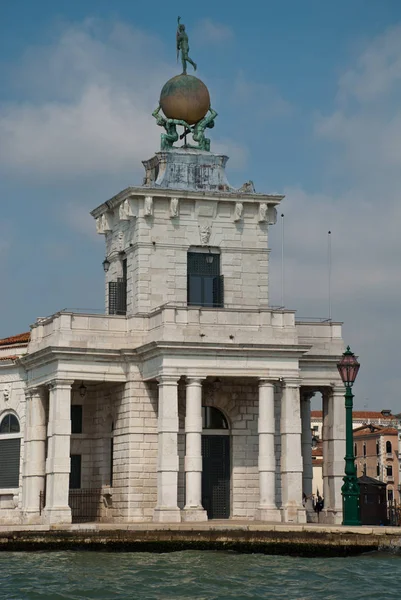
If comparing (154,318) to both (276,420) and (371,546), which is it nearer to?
(276,420)

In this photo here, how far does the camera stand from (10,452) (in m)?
50.4

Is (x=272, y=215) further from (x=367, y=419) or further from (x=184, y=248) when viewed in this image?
(x=367, y=419)

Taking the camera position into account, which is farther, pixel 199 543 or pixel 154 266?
pixel 154 266

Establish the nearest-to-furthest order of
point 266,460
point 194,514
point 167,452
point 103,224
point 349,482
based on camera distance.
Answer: point 349,482 < point 194,514 < point 167,452 < point 266,460 < point 103,224

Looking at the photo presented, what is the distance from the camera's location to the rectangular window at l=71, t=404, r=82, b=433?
50156 mm

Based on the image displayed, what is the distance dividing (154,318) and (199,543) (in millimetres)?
9011

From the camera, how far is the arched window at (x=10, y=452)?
164 feet

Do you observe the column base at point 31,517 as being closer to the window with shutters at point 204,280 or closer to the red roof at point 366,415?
the window with shutters at point 204,280

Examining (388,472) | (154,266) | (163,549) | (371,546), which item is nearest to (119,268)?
(154,266)

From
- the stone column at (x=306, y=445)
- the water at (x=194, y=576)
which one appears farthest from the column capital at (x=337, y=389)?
the water at (x=194, y=576)

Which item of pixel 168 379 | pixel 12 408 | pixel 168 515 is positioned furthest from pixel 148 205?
pixel 168 515

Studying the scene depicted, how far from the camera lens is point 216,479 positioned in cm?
4778

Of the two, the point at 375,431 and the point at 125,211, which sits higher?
the point at 125,211

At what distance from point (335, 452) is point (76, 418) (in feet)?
30.4
